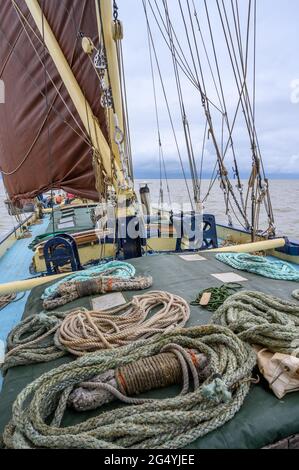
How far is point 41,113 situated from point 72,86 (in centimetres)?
145

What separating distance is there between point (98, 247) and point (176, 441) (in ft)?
15.0

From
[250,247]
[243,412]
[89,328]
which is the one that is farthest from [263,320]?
[250,247]

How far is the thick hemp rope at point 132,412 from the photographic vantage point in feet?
3.17

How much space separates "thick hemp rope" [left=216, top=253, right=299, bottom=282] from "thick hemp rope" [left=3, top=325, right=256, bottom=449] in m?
1.35

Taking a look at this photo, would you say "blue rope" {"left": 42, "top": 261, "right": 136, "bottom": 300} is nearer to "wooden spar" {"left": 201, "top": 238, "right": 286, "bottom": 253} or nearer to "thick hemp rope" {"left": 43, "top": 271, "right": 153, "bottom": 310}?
"thick hemp rope" {"left": 43, "top": 271, "right": 153, "bottom": 310}

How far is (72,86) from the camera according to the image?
4250mm

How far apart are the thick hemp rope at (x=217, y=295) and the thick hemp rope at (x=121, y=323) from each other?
15 cm

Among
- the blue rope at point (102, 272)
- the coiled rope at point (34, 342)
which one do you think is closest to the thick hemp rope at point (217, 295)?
the blue rope at point (102, 272)

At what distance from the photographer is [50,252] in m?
3.65

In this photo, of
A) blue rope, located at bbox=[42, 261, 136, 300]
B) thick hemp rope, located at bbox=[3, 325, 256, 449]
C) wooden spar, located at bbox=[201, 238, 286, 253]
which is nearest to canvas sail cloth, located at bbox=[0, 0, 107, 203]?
blue rope, located at bbox=[42, 261, 136, 300]

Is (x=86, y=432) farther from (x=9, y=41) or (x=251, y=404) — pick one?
(x=9, y=41)

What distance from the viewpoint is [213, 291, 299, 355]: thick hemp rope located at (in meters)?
1.30

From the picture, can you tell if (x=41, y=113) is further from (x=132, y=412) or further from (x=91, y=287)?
(x=132, y=412)

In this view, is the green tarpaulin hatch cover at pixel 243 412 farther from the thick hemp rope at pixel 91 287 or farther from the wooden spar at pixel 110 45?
the wooden spar at pixel 110 45
